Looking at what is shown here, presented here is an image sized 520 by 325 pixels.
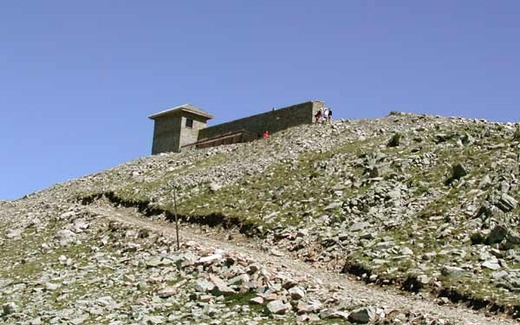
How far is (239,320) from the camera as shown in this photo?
15.8 metres

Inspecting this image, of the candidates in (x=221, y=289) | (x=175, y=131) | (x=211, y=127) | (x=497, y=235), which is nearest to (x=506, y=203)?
(x=497, y=235)

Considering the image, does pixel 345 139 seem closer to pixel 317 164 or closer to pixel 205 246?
pixel 317 164

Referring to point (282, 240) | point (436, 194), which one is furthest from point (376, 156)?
point (282, 240)

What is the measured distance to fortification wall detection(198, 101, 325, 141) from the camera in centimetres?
4938

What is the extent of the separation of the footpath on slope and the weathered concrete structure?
67.2ft

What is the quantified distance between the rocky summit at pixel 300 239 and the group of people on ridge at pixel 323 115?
511 cm

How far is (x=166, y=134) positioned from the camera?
63.4 metres

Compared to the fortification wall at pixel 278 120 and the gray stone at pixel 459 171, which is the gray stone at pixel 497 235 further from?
the fortification wall at pixel 278 120

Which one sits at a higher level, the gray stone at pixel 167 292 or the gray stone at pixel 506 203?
the gray stone at pixel 506 203

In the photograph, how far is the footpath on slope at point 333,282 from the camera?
53.9 ft

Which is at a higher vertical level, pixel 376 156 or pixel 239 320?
pixel 376 156

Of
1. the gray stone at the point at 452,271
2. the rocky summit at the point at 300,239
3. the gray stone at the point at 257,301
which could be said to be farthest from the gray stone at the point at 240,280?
the gray stone at the point at 452,271

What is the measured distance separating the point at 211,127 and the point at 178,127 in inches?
159

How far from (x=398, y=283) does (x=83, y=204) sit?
26438mm
